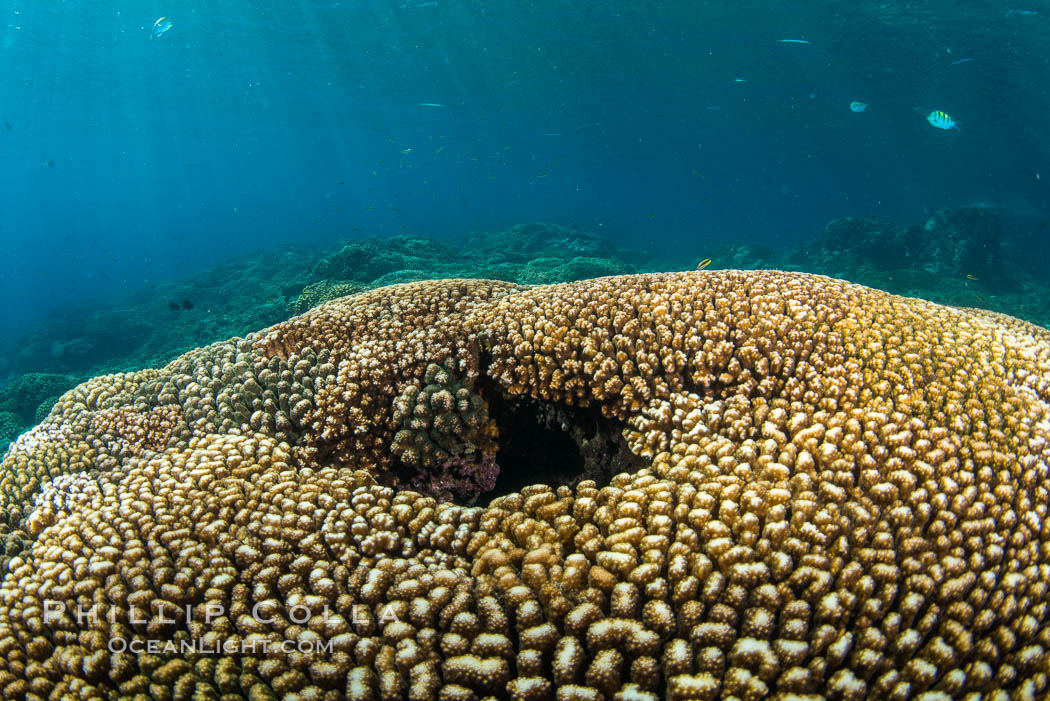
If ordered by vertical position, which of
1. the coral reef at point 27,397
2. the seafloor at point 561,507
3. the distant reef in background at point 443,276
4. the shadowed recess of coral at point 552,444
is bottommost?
the distant reef in background at point 443,276

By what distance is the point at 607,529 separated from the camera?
8.90ft

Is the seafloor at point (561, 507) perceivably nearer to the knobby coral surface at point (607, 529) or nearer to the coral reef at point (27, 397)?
the knobby coral surface at point (607, 529)

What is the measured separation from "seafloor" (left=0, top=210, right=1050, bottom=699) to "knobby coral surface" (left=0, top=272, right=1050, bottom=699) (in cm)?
2

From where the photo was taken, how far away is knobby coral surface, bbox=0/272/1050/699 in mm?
2096

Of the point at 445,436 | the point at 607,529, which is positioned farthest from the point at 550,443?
the point at 607,529

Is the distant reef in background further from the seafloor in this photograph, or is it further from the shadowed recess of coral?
the shadowed recess of coral

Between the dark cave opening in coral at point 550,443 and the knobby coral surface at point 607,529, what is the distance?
77 millimetres

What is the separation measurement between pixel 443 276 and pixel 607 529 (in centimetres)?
1552

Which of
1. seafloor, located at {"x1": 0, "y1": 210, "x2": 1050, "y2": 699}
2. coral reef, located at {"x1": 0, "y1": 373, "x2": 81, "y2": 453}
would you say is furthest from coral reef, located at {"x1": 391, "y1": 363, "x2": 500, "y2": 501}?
coral reef, located at {"x1": 0, "y1": 373, "x2": 81, "y2": 453}

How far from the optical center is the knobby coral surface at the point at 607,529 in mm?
2096

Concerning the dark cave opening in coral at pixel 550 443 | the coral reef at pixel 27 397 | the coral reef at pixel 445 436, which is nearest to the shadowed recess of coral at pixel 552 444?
the dark cave opening in coral at pixel 550 443

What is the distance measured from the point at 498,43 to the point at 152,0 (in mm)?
32337

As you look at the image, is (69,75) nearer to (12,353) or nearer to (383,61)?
(383,61)

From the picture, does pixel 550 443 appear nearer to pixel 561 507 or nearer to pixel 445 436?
pixel 445 436
